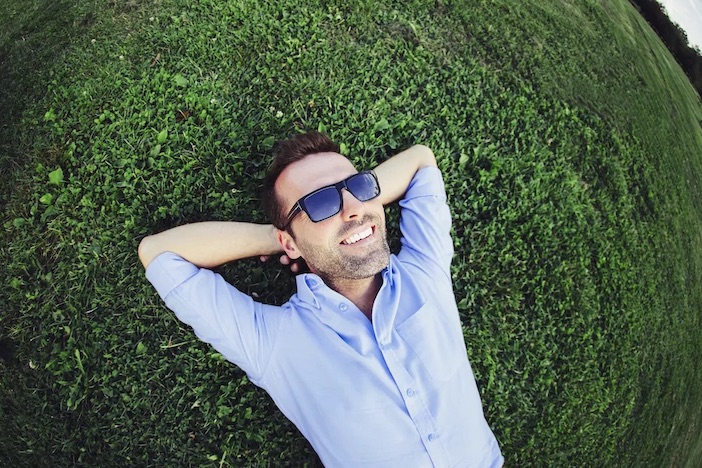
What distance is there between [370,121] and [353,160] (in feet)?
1.46

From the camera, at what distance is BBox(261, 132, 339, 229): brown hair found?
3.86 m

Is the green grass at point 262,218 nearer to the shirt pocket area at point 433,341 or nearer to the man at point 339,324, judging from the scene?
the man at point 339,324

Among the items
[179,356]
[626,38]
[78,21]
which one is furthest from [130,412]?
[626,38]

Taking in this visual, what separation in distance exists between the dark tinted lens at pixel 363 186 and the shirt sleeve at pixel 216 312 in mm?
1043

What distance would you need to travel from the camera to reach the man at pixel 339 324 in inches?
134

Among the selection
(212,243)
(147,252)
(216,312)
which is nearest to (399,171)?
(212,243)

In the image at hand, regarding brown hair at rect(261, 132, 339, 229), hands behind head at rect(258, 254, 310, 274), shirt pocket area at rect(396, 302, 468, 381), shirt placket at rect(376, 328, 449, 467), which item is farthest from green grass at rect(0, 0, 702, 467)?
shirt placket at rect(376, 328, 449, 467)

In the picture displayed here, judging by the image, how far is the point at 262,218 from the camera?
14.8 feet

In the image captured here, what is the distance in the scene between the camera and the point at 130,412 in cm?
406

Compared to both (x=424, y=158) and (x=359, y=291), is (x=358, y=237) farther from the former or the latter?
(x=424, y=158)

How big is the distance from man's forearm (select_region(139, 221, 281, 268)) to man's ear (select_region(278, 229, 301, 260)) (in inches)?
5.6

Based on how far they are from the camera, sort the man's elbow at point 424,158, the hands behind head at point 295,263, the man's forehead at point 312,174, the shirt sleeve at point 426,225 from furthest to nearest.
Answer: the man's elbow at point 424,158, the hands behind head at point 295,263, the shirt sleeve at point 426,225, the man's forehead at point 312,174

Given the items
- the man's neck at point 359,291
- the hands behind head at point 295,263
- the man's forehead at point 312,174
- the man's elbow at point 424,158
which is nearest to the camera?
the man's forehead at point 312,174

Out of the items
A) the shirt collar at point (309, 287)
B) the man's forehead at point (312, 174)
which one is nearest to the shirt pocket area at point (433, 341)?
the shirt collar at point (309, 287)
